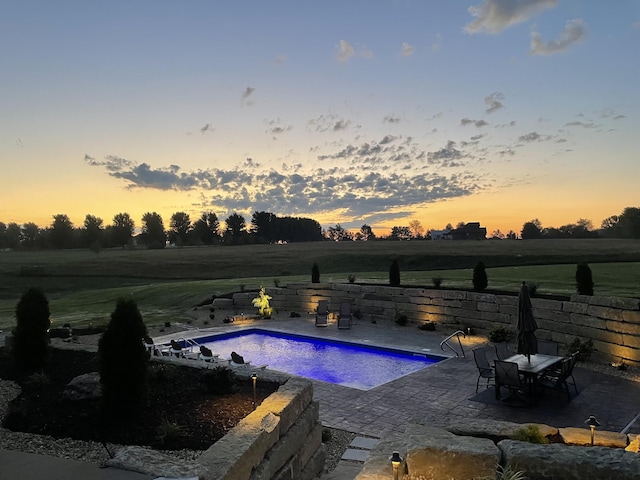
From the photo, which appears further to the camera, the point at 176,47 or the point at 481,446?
the point at 176,47

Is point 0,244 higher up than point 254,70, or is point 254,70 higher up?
point 254,70

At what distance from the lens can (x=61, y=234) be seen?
68.2 m

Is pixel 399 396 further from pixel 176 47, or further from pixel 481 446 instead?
pixel 176 47

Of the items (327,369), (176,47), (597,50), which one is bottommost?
(327,369)

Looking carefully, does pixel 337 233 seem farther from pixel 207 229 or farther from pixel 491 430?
pixel 491 430

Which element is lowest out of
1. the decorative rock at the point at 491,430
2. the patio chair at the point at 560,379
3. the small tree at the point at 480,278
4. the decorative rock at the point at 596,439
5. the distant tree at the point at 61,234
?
the patio chair at the point at 560,379

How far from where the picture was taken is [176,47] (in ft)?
49.8

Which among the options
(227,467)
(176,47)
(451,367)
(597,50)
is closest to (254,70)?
(176,47)

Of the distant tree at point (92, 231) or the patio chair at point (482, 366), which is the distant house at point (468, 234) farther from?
the patio chair at point (482, 366)

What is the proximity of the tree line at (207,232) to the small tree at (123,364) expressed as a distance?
5134 cm

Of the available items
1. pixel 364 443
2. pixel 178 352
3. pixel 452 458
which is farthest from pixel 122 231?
pixel 452 458

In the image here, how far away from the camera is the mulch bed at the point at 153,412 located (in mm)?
5160

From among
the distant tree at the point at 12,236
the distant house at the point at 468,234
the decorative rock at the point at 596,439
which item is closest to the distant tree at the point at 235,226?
the distant tree at the point at 12,236

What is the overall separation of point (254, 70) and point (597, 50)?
12978mm
